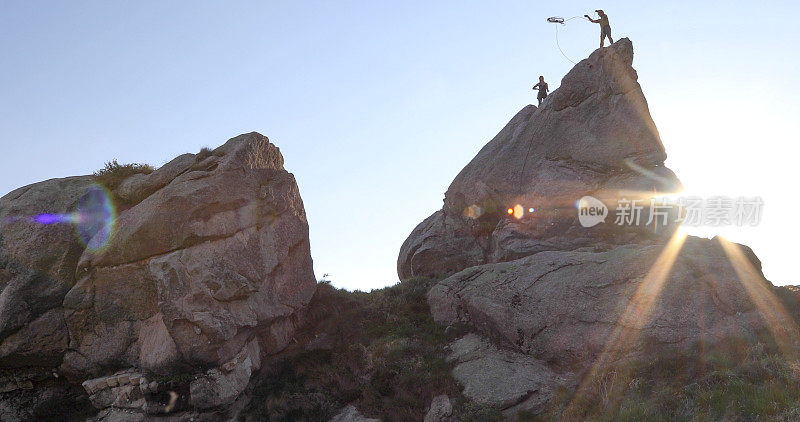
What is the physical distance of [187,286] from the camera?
23.8 metres

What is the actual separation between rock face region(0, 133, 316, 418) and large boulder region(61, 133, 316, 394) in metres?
0.04

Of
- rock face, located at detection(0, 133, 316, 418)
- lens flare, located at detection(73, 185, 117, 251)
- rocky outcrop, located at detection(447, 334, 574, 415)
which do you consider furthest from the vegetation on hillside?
lens flare, located at detection(73, 185, 117, 251)

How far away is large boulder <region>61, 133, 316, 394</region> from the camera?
77.0 feet

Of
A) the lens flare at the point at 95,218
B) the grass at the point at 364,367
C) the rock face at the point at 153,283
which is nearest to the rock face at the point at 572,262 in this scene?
the grass at the point at 364,367

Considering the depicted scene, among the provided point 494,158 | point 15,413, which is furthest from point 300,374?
point 494,158

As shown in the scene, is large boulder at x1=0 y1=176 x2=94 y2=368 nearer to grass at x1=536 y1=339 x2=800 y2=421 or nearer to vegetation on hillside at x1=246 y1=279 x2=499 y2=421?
vegetation on hillside at x1=246 y1=279 x2=499 y2=421

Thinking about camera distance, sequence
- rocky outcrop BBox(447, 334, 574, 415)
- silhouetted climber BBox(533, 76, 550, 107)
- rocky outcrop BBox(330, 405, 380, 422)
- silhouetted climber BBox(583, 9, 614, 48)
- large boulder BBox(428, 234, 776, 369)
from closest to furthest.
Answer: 1. rocky outcrop BBox(447, 334, 574, 415)
2. large boulder BBox(428, 234, 776, 369)
3. rocky outcrop BBox(330, 405, 380, 422)
4. silhouetted climber BBox(583, 9, 614, 48)
5. silhouetted climber BBox(533, 76, 550, 107)

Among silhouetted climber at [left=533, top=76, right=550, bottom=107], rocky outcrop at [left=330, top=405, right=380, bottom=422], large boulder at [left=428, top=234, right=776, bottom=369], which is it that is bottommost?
rocky outcrop at [left=330, top=405, right=380, bottom=422]

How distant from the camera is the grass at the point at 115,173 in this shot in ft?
92.0

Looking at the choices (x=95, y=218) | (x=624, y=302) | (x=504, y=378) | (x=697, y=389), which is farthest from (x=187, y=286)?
(x=697, y=389)

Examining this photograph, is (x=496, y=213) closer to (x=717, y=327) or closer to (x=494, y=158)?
(x=494, y=158)

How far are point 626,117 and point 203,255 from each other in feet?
77.8

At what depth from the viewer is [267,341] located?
2733 centimetres

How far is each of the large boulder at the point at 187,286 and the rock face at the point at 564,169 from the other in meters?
14.3
